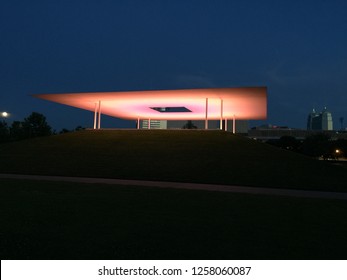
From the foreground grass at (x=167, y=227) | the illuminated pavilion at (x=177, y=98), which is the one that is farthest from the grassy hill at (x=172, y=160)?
the foreground grass at (x=167, y=227)

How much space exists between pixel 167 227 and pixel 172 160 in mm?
11005

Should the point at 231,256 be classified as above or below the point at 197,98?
below

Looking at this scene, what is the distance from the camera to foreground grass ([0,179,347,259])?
4.57 meters

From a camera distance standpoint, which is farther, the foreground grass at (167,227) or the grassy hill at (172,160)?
the grassy hill at (172,160)

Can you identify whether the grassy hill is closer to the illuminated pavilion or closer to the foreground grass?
the illuminated pavilion

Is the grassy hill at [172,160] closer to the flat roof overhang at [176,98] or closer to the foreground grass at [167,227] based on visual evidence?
the flat roof overhang at [176,98]

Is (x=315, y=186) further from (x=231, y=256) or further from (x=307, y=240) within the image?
(x=231, y=256)

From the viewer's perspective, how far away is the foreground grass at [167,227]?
457cm

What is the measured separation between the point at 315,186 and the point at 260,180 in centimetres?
239

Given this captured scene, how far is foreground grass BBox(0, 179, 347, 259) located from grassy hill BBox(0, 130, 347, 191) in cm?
463

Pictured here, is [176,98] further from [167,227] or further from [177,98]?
[167,227]

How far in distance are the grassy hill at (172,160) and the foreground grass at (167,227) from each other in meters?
4.63

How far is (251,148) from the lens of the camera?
17.6 metres
